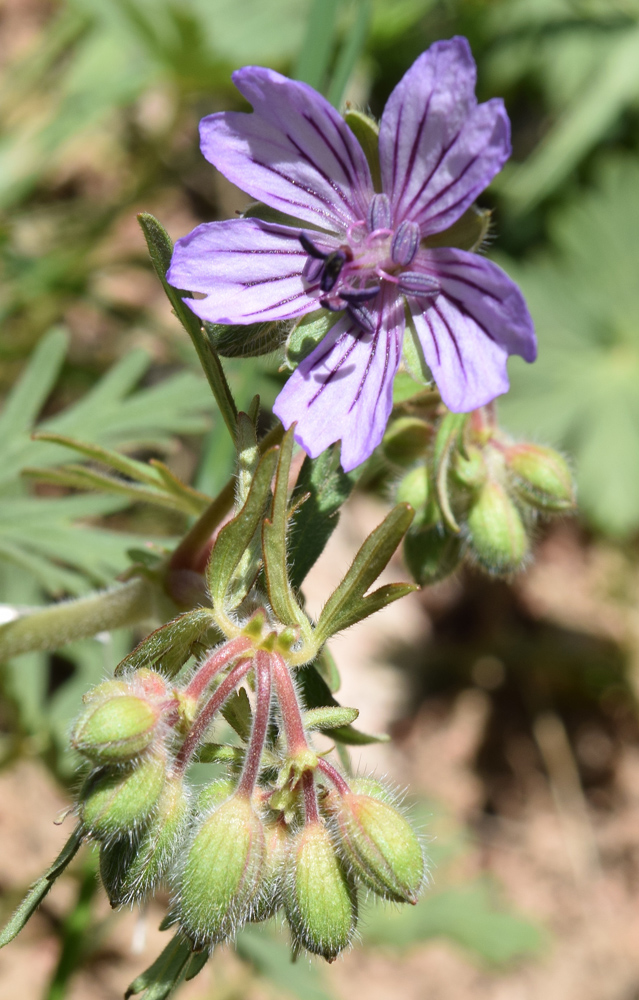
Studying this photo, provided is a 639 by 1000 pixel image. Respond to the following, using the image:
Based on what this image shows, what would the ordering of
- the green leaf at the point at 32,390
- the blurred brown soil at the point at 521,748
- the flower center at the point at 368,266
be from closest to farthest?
the flower center at the point at 368,266
the green leaf at the point at 32,390
the blurred brown soil at the point at 521,748

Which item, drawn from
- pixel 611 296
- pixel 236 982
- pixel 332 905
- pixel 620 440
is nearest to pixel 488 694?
pixel 620 440

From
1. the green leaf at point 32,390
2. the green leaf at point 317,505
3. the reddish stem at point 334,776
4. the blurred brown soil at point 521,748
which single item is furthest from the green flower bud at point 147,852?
the blurred brown soil at point 521,748

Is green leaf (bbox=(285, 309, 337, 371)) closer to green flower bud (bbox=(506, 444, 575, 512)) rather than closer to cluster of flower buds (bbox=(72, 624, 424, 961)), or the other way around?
cluster of flower buds (bbox=(72, 624, 424, 961))

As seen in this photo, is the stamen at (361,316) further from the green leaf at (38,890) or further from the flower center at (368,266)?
the green leaf at (38,890)

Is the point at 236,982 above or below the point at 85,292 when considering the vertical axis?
below

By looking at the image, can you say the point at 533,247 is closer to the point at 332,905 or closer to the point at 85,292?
the point at 85,292

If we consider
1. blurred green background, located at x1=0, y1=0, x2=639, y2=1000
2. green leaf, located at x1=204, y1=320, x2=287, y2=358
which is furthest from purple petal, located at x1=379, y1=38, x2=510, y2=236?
blurred green background, located at x1=0, y1=0, x2=639, y2=1000

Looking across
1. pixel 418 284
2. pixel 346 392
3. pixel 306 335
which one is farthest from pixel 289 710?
pixel 418 284
